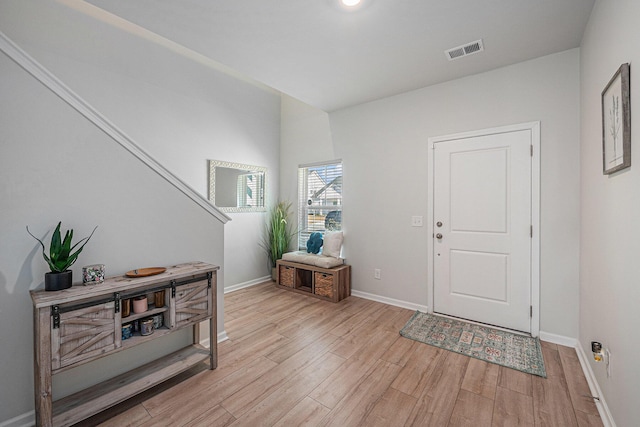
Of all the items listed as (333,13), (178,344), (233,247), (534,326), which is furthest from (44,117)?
(534,326)

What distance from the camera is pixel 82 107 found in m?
1.72

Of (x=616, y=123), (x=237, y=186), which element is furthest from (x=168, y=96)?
(x=616, y=123)

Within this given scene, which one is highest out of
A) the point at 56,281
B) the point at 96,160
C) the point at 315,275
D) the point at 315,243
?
the point at 96,160

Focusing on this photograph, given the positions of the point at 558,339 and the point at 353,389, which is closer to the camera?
the point at 353,389

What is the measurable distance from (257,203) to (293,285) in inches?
56.5

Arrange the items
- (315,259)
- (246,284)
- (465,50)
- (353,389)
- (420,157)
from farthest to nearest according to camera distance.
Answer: (246,284)
(315,259)
(420,157)
(465,50)
(353,389)

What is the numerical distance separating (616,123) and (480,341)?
1996 mm

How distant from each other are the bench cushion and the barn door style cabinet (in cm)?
177

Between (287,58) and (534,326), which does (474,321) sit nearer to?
(534,326)

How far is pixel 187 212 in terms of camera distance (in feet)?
7.48

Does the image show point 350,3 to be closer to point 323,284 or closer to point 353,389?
point 353,389

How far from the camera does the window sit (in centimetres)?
420

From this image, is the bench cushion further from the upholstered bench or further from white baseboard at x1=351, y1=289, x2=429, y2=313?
white baseboard at x1=351, y1=289, x2=429, y2=313

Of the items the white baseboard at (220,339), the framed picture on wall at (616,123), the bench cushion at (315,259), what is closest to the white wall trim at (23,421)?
the white baseboard at (220,339)
